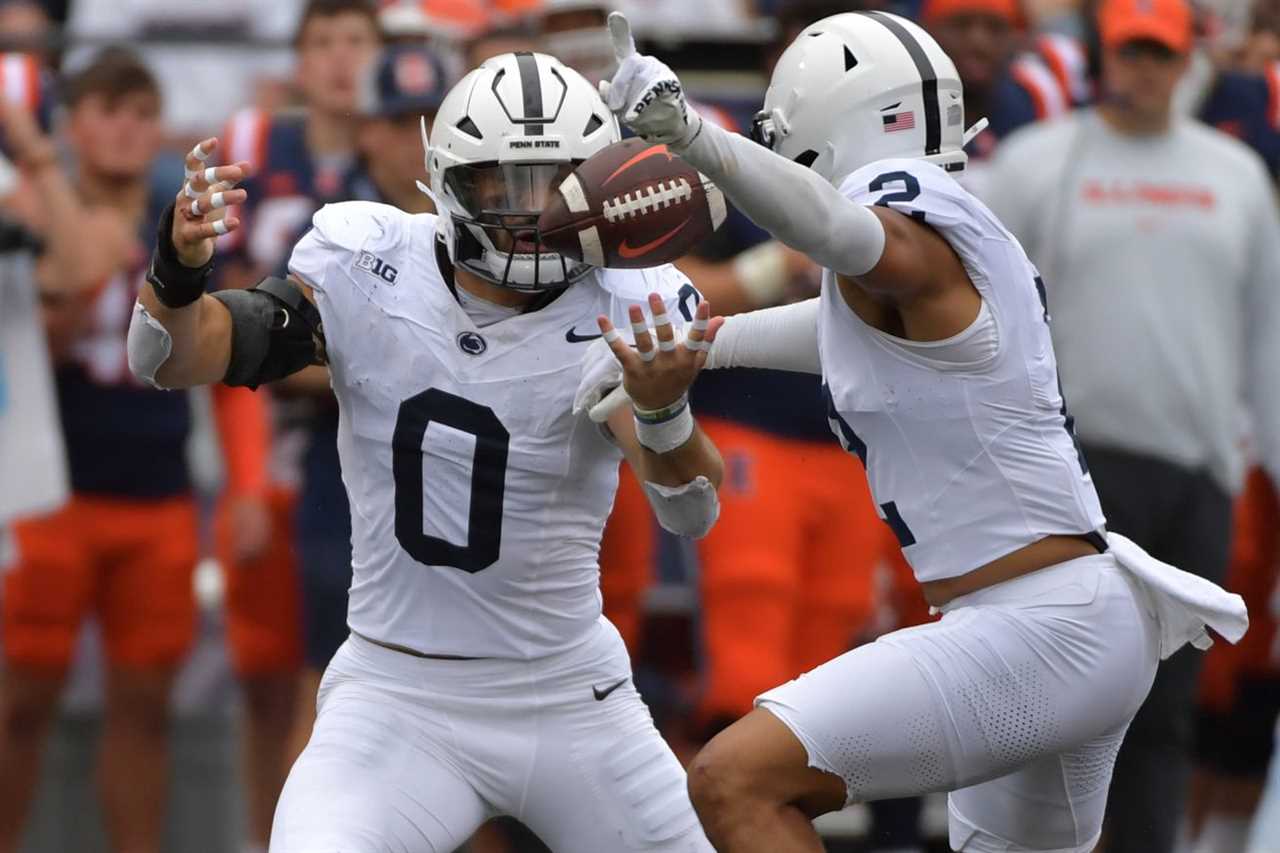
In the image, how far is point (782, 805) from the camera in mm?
3971

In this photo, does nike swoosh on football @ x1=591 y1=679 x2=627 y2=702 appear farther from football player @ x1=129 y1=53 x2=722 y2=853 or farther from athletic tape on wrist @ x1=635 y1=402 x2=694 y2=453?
athletic tape on wrist @ x1=635 y1=402 x2=694 y2=453

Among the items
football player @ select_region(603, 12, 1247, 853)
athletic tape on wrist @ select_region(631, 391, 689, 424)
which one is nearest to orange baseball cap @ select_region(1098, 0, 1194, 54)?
football player @ select_region(603, 12, 1247, 853)

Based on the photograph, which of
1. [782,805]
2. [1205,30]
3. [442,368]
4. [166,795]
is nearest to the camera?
[782,805]

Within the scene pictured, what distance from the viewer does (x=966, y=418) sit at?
13.2 ft

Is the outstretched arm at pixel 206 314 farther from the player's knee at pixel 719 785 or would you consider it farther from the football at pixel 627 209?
the player's knee at pixel 719 785

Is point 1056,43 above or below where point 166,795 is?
above

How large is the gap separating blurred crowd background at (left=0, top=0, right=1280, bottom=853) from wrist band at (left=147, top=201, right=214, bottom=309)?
6.20 feet

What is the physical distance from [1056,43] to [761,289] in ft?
5.71

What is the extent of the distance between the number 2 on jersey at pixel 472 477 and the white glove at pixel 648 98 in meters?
0.83

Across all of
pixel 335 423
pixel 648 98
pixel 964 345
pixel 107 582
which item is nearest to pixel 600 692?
pixel 964 345

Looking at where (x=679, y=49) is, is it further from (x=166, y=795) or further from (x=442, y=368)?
(x=442, y=368)

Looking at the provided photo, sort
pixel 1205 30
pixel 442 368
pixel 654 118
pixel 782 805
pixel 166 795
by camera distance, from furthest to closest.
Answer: pixel 1205 30
pixel 166 795
pixel 442 368
pixel 782 805
pixel 654 118

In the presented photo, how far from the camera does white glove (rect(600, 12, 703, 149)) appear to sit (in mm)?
3549

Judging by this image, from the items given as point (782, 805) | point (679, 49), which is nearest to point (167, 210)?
point (782, 805)
